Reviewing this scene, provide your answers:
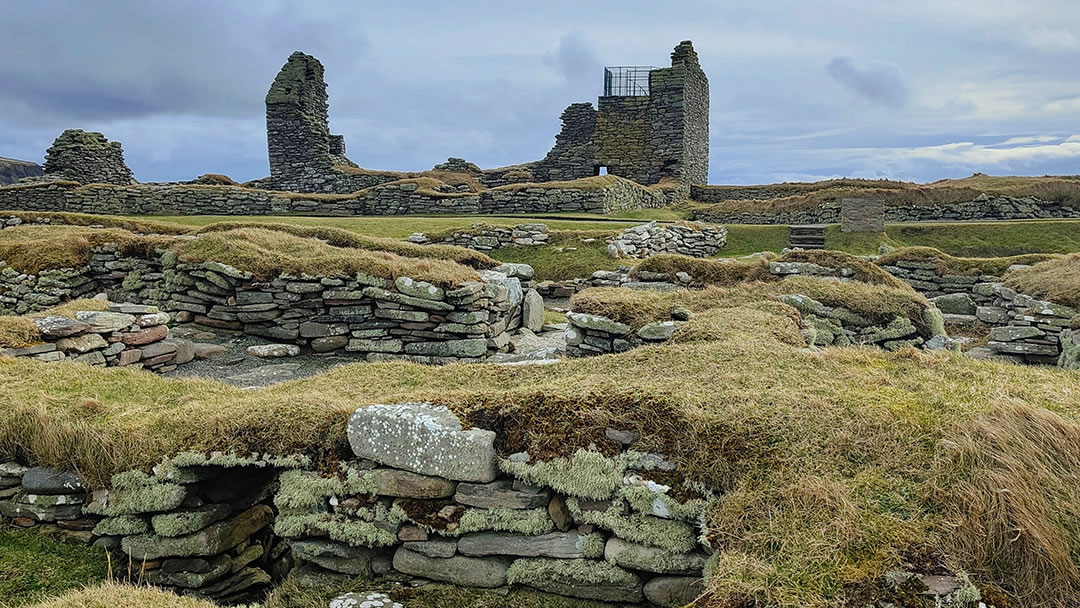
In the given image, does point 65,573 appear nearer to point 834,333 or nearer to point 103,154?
point 834,333

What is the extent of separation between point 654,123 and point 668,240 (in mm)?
18657

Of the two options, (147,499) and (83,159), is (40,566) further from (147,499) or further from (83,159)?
(83,159)

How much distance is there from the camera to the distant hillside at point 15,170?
69.1 metres

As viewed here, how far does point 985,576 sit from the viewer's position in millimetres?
3506

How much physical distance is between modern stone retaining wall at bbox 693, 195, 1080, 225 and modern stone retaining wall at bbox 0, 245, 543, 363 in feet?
71.7

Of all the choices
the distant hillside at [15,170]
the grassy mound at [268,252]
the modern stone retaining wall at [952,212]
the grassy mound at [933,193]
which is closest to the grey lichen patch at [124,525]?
the grassy mound at [268,252]

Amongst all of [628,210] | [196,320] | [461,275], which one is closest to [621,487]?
[461,275]

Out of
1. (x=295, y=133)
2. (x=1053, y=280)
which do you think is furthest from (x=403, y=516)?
(x=295, y=133)

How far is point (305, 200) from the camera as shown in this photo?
102 feet

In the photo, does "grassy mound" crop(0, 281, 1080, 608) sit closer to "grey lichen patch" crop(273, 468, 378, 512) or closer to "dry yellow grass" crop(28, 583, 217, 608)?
"grey lichen patch" crop(273, 468, 378, 512)

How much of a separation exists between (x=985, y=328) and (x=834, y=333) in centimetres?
735

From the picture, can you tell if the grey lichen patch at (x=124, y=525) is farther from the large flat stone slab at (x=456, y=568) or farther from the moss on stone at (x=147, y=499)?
the large flat stone slab at (x=456, y=568)

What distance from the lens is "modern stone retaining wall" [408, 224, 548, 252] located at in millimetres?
22828

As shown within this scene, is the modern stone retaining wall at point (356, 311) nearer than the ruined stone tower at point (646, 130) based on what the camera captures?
Yes
